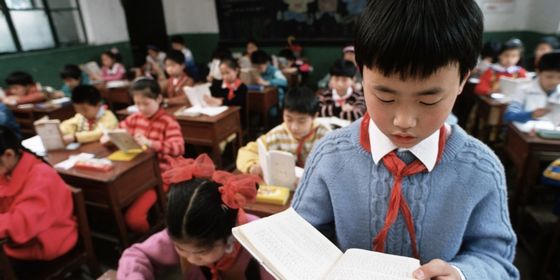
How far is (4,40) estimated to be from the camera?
499 centimetres

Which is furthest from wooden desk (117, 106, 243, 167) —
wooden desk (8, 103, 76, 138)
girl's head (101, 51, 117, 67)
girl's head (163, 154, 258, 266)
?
girl's head (101, 51, 117, 67)

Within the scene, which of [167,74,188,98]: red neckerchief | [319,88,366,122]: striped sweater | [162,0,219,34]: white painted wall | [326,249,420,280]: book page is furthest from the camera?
[162,0,219,34]: white painted wall

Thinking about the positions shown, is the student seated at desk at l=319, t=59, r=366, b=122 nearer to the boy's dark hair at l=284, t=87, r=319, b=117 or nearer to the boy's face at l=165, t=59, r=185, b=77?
the boy's dark hair at l=284, t=87, r=319, b=117

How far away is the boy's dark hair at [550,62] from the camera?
8.15 feet

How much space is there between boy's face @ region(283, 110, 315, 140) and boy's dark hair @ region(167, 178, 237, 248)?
1013 mm

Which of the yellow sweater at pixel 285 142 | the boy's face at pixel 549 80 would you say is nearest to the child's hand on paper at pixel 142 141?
the yellow sweater at pixel 285 142

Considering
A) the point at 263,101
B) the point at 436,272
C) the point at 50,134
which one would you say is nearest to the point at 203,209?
the point at 436,272

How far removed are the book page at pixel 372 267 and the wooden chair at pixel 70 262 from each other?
164cm

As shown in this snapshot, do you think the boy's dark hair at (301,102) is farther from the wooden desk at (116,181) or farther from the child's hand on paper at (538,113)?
the child's hand on paper at (538,113)

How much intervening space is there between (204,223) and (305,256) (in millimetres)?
517

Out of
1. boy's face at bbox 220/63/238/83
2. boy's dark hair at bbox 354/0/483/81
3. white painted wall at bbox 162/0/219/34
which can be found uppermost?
white painted wall at bbox 162/0/219/34

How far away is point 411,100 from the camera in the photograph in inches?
21.9

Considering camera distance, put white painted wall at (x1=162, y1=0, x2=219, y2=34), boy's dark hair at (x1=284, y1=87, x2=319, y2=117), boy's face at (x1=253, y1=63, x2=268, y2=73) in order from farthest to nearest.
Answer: white painted wall at (x1=162, y1=0, x2=219, y2=34), boy's face at (x1=253, y1=63, x2=268, y2=73), boy's dark hair at (x1=284, y1=87, x2=319, y2=117)

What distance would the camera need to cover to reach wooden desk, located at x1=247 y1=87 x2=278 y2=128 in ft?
13.8
